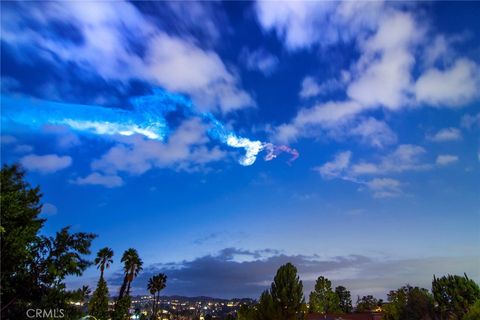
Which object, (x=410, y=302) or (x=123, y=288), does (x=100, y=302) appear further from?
(x=410, y=302)

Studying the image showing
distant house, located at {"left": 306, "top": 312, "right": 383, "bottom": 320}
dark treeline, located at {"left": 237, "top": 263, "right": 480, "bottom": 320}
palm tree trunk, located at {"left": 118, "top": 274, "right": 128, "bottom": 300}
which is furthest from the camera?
distant house, located at {"left": 306, "top": 312, "right": 383, "bottom": 320}

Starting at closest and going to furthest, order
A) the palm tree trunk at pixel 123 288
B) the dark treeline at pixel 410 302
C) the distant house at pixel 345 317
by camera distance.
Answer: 1. the dark treeline at pixel 410 302
2. the palm tree trunk at pixel 123 288
3. the distant house at pixel 345 317

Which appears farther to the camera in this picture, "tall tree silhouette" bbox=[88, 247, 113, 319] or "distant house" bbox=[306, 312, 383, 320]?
"distant house" bbox=[306, 312, 383, 320]

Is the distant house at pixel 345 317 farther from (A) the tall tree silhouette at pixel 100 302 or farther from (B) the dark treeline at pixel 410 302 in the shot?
(A) the tall tree silhouette at pixel 100 302

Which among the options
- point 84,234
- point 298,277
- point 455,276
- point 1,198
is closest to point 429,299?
point 455,276

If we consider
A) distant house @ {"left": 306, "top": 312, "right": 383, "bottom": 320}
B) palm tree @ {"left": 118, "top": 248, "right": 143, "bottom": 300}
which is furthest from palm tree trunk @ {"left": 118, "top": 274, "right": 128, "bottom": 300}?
distant house @ {"left": 306, "top": 312, "right": 383, "bottom": 320}

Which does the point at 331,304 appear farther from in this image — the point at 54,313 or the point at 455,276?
the point at 54,313

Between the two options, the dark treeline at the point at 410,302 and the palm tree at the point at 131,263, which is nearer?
the dark treeline at the point at 410,302

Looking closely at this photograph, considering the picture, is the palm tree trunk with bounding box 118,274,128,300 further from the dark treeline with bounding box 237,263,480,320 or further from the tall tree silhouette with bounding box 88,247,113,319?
the dark treeline with bounding box 237,263,480,320

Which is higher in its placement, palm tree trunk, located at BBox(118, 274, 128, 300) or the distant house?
palm tree trunk, located at BBox(118, 274, 128, 300)

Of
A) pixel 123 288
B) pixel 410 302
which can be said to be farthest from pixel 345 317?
pixel 123 288

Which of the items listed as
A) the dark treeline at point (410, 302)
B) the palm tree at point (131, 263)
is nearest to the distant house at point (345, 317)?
the dark treeline at point (410, 302)

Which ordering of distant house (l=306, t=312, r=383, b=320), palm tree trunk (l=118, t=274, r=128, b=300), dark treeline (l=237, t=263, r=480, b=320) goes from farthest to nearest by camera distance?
1. distant house (l=306, t=312, r=383, b=320)
2. palm tree trunk (l=118, t=274, r=128, b=300)
3. dark treeline (l=237, t=263, r=480, b=320)

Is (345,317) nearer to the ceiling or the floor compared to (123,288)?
Answer: nearer to the floor
